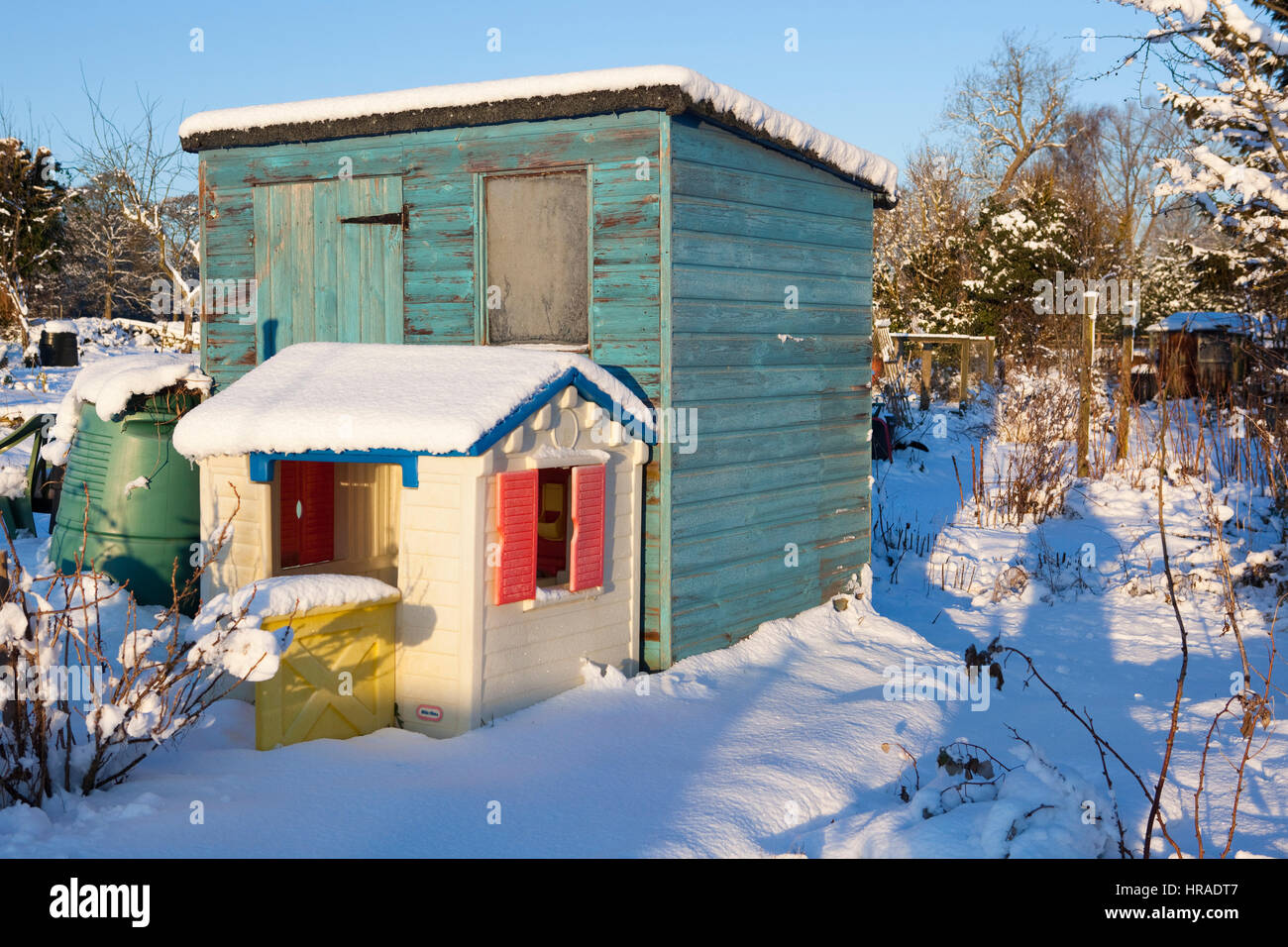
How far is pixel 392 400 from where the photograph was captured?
5.99 metres

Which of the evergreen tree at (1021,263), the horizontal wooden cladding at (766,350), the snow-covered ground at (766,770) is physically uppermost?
the evergreen tree at (1021,263)

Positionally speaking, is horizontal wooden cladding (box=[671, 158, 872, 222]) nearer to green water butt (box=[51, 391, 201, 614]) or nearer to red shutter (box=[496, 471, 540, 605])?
red shutter (box=[496, 471, 540, 605])

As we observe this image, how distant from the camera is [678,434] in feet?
23.1

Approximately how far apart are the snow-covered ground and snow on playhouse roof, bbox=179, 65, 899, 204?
3.33 m

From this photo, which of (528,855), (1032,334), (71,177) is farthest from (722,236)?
(71,177)

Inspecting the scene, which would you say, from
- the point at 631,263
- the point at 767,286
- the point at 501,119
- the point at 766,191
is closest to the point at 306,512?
the point at 631,263

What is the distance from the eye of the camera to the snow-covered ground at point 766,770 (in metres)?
4.30

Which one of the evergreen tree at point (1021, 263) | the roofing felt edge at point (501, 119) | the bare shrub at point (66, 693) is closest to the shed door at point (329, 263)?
the roofing felt edge at point (501, 119)

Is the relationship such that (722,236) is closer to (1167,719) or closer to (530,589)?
(530,589)

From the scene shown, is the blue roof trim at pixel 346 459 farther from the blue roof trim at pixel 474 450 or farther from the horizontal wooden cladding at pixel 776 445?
the horizontal wooden cladding at pixel 776 445

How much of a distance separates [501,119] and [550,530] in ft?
8.52

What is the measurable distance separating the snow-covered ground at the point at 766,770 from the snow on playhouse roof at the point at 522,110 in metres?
3.33

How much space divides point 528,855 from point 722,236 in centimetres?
432
